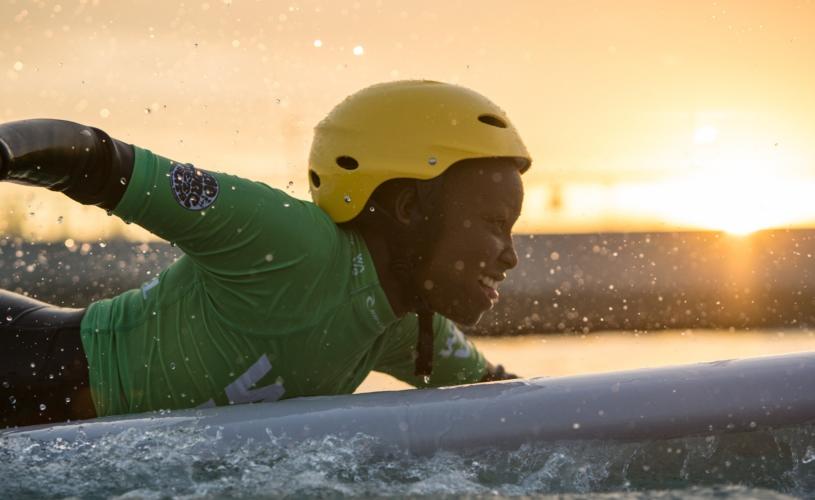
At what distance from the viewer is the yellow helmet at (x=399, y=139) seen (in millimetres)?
3846

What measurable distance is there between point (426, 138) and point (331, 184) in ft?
1.13

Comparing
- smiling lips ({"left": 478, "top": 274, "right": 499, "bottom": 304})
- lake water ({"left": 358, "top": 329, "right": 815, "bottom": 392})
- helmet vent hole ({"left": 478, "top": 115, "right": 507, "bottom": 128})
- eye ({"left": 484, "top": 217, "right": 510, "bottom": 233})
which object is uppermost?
helmet vent hole ({"left": 478, "top": 115, "right": 507, "bottom": 128})

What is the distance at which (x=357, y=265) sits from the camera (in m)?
3.75

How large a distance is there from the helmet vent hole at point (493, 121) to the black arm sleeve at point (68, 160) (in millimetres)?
1179

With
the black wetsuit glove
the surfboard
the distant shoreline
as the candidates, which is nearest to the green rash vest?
the surfboard

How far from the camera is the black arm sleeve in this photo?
3.12 m

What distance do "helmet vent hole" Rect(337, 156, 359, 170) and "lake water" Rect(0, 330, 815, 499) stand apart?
1.03 m

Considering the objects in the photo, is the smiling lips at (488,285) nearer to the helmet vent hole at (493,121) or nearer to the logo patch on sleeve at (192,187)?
the helmet vent hole at (493,121)

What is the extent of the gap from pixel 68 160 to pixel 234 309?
2.24ft

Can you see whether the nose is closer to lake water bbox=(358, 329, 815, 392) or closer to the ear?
the ear

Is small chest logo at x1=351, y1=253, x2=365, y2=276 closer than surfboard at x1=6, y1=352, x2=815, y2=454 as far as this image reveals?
No

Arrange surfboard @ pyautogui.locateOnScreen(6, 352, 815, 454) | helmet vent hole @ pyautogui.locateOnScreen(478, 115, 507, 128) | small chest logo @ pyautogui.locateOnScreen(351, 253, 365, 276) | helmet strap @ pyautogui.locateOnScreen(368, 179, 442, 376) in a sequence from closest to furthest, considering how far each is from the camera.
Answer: surfboard @ pyautogui.locateOnScreen(6, 352, 815, 454), small chest logo @ pyautogui.locateOnScreen(351, 253, 365, 276), helmet strap @ pyautogui.locateOnScreen(368, 179, 442, 376), helmet vent hole @ pyautogui.locateOnScreen(478, 115, 507, 128)

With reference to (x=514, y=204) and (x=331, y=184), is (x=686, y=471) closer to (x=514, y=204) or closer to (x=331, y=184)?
(x=514, y=204)

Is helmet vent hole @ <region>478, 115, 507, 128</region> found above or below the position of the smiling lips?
above
